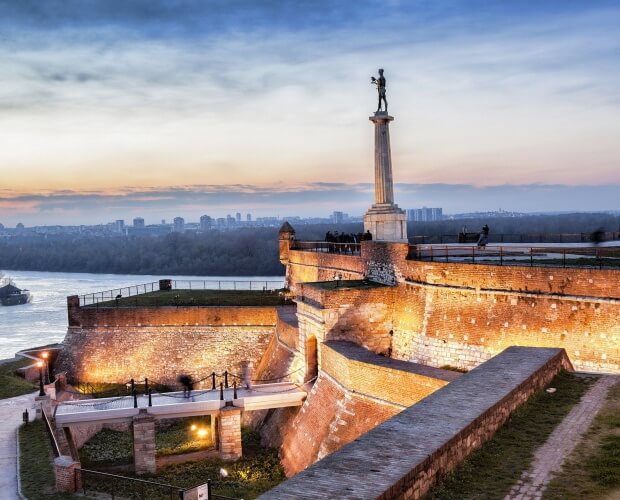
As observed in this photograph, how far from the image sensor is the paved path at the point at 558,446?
617 cm

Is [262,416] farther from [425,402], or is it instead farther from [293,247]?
[293,247]

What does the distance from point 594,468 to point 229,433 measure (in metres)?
10.4

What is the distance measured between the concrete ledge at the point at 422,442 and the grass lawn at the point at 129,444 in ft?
31.4

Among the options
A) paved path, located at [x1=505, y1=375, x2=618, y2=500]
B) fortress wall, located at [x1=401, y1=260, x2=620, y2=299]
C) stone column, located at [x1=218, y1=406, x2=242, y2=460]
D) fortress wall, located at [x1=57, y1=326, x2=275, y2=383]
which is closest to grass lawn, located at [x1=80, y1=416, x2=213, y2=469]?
stone column, located at [x1=218, y1=406, x2=242, y2=460]

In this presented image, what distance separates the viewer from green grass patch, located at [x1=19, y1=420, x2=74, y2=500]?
11472mm

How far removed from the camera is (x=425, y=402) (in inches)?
324

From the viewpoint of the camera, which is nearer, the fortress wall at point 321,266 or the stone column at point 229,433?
the stone column at point 229,433

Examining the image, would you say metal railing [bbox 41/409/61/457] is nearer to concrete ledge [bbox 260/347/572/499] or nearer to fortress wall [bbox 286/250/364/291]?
fortress wall [bbox 286/250/364/291]

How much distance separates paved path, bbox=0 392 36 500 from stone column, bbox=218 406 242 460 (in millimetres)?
4557

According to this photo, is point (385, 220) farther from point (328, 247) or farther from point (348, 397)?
point (348, 397)

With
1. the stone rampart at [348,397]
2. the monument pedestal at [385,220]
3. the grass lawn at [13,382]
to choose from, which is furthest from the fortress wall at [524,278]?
the grass lawn at [13,382]

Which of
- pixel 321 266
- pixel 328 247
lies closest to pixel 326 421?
pixel 321 266

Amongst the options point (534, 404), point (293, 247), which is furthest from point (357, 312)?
point (293, 247)

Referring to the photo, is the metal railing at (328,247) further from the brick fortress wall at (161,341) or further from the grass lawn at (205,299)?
the brick fortress wall at (161,341)
